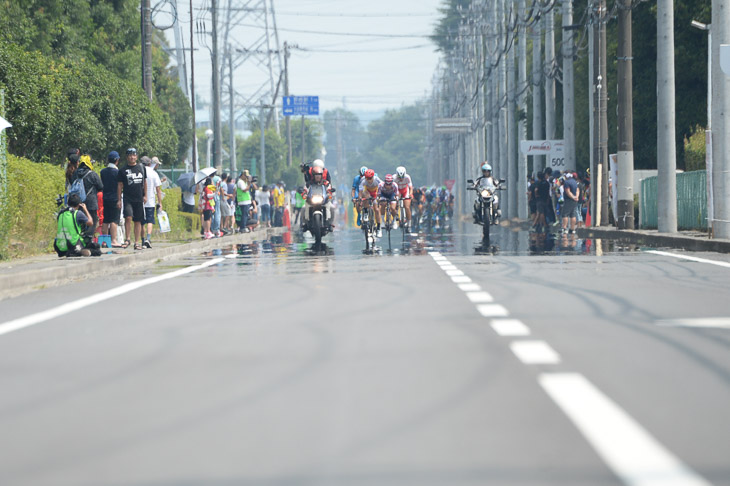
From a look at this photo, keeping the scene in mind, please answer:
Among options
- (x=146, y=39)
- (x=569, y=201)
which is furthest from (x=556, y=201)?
(x=146, y=39)

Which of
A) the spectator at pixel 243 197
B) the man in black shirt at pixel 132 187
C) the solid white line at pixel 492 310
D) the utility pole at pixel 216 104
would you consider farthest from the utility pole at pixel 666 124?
the utility pole at pixel 216 104

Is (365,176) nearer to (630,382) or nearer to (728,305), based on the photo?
(728,305)

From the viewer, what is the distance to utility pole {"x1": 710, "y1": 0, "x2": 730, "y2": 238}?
24.2 metres

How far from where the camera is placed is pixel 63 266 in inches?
717

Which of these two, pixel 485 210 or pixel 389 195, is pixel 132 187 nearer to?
pixel 389 195

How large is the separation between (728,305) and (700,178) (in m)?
19.1

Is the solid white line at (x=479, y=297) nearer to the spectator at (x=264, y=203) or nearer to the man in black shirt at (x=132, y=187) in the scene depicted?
the man in black shirt at (x=132, y=187)

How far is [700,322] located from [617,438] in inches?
195

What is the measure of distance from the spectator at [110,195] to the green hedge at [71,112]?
6589 millimetres

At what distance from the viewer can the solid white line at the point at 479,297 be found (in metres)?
13.1

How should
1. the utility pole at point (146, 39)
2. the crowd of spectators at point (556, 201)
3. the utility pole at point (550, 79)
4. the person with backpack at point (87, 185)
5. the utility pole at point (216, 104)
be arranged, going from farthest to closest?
the utility pole at point (216, 104) → the utility pole at point (550, 79) → the crowd of spectators at point (556, 201) → the utility pole at point (146, 39) → the person with backpack at point (87, 185)

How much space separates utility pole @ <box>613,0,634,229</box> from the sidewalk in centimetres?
1200

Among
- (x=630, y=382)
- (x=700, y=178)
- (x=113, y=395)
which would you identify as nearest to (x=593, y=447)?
(x=630, y=382)

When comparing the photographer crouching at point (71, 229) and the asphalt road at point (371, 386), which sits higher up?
the photographer crouching at point (71, 229)
